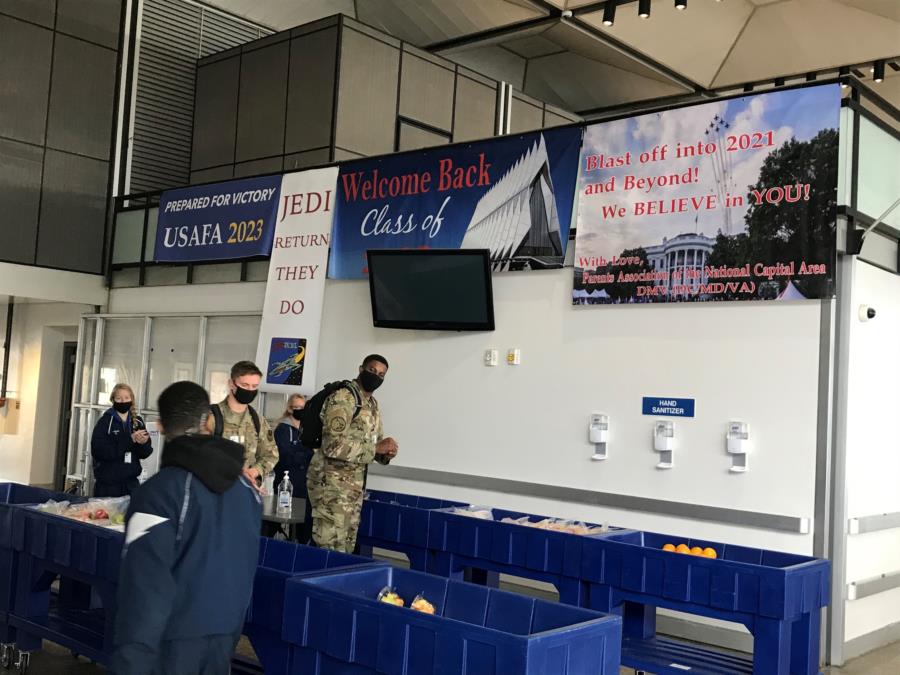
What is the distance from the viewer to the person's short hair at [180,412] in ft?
9.98

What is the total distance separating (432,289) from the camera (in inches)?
321

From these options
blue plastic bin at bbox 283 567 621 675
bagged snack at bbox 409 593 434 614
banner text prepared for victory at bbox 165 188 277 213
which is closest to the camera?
blue plastic bin at bbox 283 567 621 675

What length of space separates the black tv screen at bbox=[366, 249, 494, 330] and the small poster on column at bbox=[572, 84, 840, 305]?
34.6 inches

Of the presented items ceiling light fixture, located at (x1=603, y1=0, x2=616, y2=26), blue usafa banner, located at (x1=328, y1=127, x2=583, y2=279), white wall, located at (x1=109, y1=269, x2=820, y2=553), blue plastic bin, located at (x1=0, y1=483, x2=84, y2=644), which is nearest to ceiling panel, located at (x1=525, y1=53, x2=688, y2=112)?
ceiling light fixture, located at (x1=603, y1=0, x2=616, y2=26)

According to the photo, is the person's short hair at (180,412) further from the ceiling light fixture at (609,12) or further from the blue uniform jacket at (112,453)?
the ceiling light fixture at (609,12)

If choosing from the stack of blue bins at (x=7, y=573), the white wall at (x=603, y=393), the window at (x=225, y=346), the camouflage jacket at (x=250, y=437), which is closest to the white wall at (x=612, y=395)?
the white wall at (x=603, y=393)

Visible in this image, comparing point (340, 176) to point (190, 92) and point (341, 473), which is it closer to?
point (341, 473)

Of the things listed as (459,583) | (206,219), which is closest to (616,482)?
(459,583)

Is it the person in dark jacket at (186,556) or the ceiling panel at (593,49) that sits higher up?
the ceiling panel at (593,49)

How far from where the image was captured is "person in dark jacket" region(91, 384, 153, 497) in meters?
8.23

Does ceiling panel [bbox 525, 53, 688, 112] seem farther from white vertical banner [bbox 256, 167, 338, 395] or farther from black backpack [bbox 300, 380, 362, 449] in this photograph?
black backpack [bbox 300, 380, 362, 449]

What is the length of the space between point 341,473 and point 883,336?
4.02 metres

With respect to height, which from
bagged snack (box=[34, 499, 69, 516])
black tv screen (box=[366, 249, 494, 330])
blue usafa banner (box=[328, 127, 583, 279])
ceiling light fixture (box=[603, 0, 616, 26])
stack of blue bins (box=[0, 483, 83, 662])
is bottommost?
stack of blue bins (box=[0, 483, 83, 662])

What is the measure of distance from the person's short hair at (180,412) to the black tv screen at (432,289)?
15.9 ft
